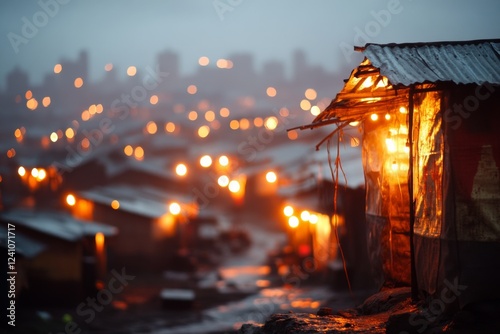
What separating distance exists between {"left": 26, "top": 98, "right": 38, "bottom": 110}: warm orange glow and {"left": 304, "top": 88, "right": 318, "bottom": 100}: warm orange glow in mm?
57741

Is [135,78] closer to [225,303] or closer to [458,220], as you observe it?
[225,303]

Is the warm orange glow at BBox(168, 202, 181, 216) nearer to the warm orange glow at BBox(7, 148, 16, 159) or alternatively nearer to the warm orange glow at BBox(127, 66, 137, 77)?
the warm orange glow at BBox(7, 148, 16, 159)

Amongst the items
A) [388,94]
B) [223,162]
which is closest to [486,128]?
[388,94]

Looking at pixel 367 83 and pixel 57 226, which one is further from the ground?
pixel 367 83

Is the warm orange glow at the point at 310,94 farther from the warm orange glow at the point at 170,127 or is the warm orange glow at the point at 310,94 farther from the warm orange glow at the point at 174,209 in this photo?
the warm orange glow at the point at 174,209

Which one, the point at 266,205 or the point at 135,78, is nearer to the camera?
the point at 266,205

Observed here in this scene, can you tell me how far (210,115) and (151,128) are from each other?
48.7ft

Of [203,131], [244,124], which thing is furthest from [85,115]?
[244,124]

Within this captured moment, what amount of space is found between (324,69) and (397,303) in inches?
4805

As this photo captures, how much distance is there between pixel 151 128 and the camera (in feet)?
263

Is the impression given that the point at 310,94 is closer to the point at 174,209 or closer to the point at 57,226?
the point at 174,209

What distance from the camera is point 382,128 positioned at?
48.8 ft

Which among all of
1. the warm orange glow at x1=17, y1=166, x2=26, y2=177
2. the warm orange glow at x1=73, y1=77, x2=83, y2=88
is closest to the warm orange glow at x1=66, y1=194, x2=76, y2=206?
the warm orange glow at x1=17, y1=166, x2=26, y2=177

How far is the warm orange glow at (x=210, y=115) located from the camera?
89.6m
